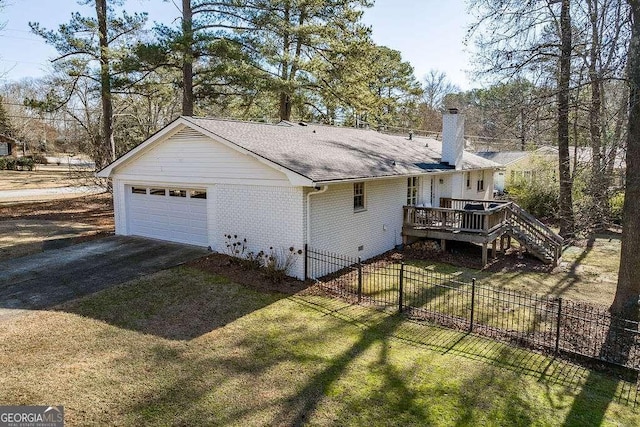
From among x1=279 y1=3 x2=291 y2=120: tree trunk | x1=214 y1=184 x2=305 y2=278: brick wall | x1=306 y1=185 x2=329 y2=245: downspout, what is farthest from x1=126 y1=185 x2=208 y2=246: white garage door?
x1=279 y1=3 x2=291 y2=120: tree trunk

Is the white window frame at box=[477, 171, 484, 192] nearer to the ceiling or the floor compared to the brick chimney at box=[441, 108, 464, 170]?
nearer to the floor

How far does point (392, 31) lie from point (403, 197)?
9.22 meters

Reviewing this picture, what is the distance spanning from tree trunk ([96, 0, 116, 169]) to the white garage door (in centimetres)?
710

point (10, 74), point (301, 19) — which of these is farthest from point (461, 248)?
point (10, 74)

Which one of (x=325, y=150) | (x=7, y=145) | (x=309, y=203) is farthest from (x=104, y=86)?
(x=7, y=145)

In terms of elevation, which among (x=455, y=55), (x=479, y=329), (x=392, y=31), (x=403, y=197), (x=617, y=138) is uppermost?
(x=392, y=31)

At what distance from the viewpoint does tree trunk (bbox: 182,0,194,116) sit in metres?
18.4

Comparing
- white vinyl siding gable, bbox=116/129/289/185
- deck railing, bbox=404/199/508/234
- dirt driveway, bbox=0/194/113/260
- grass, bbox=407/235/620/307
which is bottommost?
grass, bbox=407/235/620/307

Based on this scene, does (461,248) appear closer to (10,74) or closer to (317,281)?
(317,281)

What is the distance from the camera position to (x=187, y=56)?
1864 cm

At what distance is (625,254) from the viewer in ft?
28.8

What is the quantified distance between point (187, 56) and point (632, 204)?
17298 millimetres

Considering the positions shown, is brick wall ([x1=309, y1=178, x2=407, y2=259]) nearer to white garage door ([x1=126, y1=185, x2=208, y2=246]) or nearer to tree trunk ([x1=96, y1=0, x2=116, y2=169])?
white garage door ([x1=126, y1=185, x2=208, y2=246])

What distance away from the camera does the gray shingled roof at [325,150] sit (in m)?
11.2
